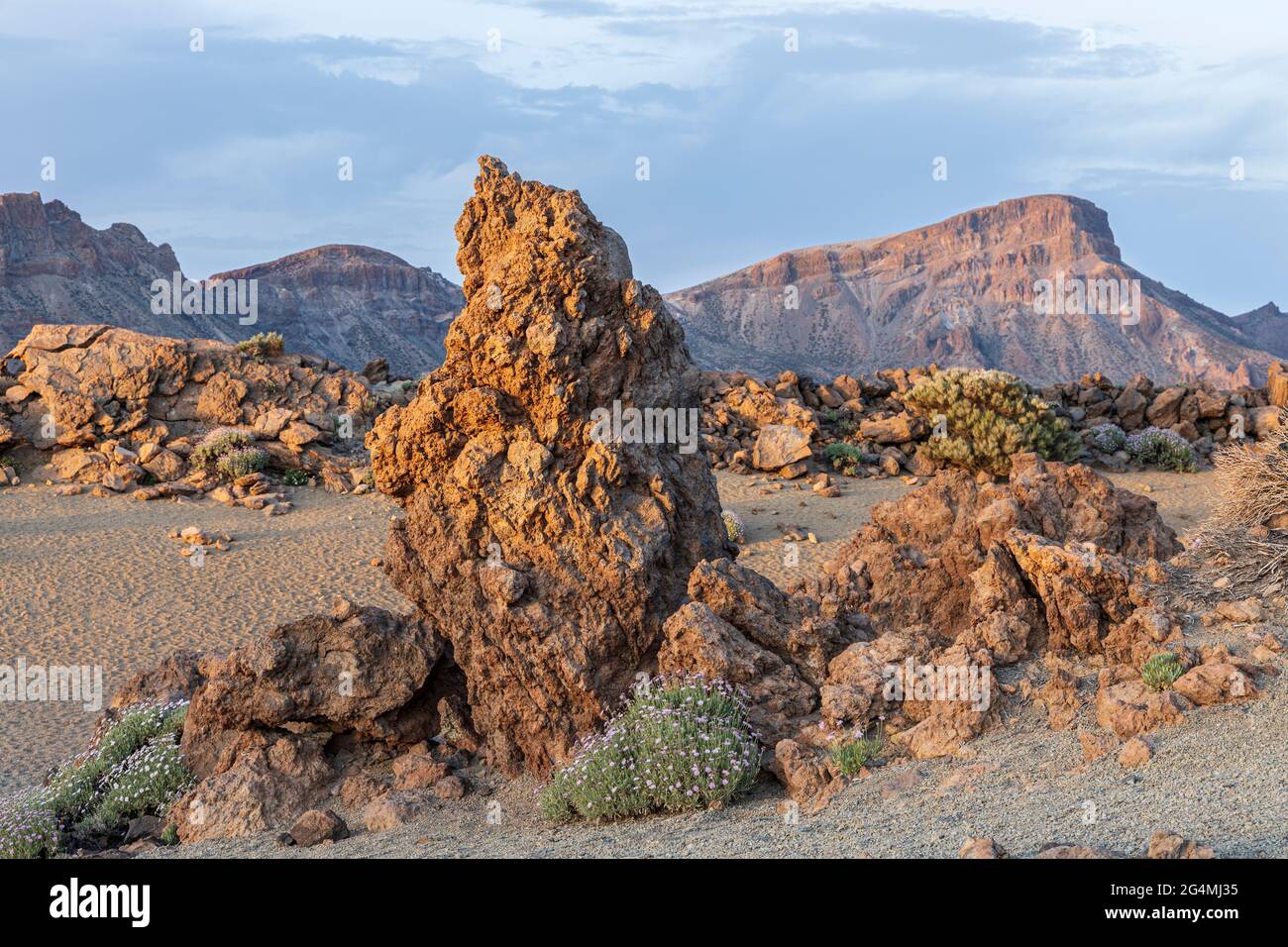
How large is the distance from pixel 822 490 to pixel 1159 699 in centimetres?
1219

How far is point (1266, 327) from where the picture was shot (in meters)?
106

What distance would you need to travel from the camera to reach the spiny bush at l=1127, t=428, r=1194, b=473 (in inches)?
771

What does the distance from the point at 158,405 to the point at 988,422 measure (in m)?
14.5

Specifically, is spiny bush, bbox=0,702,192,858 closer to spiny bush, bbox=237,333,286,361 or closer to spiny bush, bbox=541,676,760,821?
spiny bush, bbox=541,676,760,821

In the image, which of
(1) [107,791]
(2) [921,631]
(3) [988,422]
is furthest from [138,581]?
(3) [988,422]

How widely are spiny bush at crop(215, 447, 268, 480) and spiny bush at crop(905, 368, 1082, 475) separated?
11409 mm

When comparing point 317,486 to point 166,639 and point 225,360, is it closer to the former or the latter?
point 225,360

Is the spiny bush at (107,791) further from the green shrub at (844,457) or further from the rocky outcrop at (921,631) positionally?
the green shrub at (844,457)

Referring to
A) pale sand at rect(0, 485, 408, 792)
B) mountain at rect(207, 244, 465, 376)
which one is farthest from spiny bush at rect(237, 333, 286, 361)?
mountain at rect(207, 244, 465, 376)

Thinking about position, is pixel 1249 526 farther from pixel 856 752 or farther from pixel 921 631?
pixel 856 752

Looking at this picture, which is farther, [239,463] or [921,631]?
[239,463]

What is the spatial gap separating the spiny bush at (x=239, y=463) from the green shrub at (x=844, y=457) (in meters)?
9.82

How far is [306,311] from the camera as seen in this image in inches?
3465

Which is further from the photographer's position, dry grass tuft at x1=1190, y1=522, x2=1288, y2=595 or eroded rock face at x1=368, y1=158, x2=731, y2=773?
dry grass tuft at x1=1190, y1=522, x2=1288, y2=595
